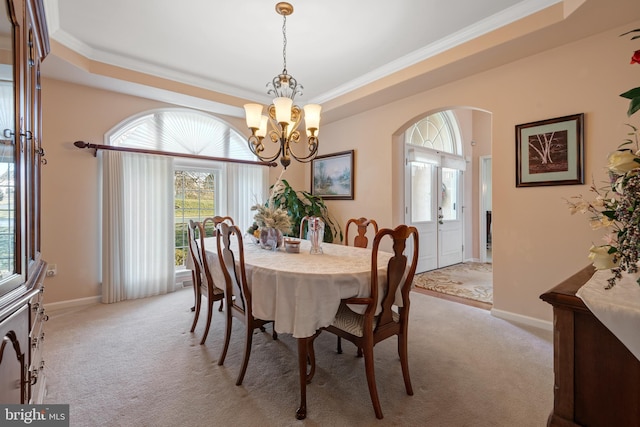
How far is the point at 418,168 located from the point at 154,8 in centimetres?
403

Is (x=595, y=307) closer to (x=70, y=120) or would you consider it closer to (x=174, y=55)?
(x=174, y=55)

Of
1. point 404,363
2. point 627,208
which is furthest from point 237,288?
point 627,208

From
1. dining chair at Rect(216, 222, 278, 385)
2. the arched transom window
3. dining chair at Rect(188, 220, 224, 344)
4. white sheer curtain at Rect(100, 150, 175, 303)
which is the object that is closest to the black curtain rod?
white sheer curtain at Rect(100, 150, 175, 303)

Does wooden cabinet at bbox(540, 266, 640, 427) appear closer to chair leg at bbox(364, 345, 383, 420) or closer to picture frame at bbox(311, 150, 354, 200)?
chair leg at bbox(364, 345, 383, 420)

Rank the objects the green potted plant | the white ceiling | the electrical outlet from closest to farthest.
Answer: the white ceiling
the electrical outlet
the green potted plant

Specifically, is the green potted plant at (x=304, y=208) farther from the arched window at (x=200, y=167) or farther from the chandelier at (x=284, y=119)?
the chandelier at (x=284, y=119)

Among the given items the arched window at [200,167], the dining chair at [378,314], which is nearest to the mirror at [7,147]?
the dining chair at [378,314]

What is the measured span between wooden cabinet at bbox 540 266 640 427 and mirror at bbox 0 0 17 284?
176cm

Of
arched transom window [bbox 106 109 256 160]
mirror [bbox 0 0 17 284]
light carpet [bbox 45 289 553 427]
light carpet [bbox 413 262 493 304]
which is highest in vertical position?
arched transom window [bbox 106 109 256 160]

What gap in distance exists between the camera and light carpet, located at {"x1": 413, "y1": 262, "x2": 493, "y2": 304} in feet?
12.4

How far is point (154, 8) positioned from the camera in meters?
2.39

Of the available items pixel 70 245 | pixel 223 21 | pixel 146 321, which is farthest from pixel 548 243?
pixel 70 245

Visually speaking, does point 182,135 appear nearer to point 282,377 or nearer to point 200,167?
point 200,167

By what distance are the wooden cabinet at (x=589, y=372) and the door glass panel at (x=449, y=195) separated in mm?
4580
